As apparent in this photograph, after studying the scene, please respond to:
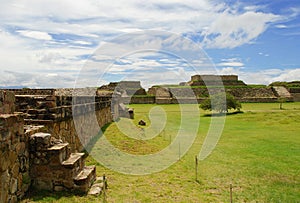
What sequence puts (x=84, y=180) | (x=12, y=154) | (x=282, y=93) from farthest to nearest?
(x=282, y=93)
(x=84, y=180)
(x=12, y=154)

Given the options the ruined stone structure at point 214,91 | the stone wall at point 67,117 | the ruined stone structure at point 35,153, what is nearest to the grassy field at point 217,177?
the ruined stone structure at point 35,153

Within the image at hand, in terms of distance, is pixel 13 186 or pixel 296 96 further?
pixel 296 96

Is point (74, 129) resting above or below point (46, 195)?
above

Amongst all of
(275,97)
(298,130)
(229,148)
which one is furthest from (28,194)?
(275,97)

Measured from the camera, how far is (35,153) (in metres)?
5.67

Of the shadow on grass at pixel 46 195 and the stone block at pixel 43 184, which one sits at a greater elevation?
the stone block at pixel 43 184

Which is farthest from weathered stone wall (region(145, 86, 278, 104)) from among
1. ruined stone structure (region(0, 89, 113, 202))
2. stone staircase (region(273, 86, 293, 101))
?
ruined stone structure (region(0, 89, 113, 202))

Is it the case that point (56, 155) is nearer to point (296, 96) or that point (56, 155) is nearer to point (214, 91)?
point (214, 91)

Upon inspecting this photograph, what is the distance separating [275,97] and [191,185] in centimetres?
5055

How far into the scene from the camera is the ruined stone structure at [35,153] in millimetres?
4836

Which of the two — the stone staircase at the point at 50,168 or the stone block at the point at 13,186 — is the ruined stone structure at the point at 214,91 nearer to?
the stone staircase at the point at 50,168

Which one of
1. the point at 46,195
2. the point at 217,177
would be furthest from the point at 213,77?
the point at 46,195

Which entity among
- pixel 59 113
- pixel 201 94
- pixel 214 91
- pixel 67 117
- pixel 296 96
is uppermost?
pixel 214 91

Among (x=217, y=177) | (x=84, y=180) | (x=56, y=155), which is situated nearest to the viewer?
(x=56, y=155)
